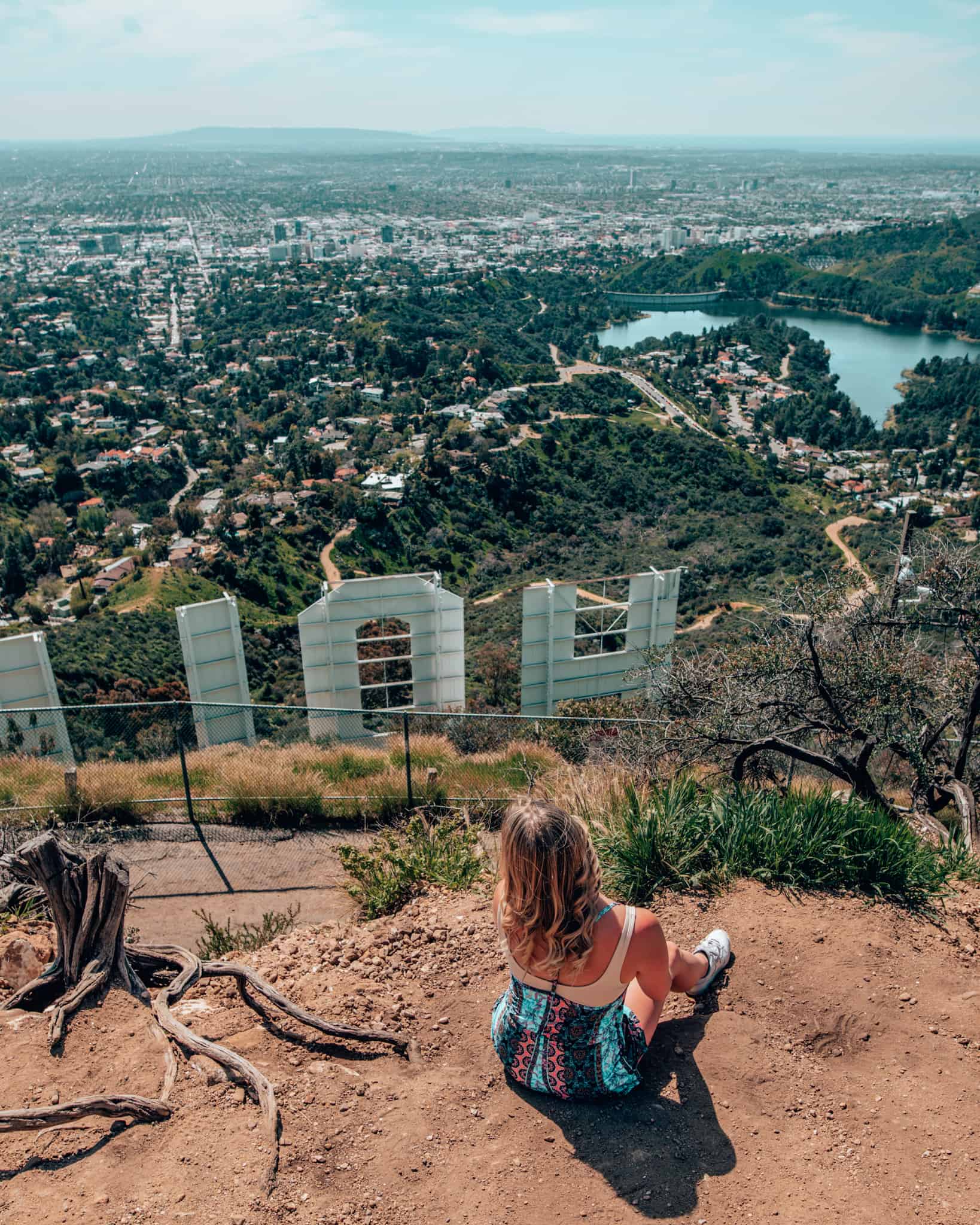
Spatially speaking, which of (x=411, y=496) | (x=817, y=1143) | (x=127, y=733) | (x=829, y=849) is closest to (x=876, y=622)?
(x=829, y=849)

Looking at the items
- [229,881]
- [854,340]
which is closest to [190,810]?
[229,881]

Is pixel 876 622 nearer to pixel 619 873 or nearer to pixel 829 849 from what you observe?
pixel 829 849

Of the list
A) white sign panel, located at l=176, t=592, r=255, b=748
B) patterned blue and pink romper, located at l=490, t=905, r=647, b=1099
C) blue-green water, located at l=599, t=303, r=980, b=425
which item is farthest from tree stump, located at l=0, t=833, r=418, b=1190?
blue-green water, located at l=599, t=303, r=980, b=425

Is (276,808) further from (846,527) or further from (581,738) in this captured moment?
(846,527)

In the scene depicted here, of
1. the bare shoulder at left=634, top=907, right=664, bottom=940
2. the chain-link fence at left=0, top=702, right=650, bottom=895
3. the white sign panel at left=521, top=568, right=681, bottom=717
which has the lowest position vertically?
the white sign panel at left=521, top=568, right=681, bottom=717

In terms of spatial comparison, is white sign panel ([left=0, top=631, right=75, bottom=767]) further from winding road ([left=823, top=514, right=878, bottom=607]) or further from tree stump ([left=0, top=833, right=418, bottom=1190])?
winding road ([left=823, top=514, right=878, bottom=607])

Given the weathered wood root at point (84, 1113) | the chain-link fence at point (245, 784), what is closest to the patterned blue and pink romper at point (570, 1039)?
the weathered wood root at point (84, 1113)

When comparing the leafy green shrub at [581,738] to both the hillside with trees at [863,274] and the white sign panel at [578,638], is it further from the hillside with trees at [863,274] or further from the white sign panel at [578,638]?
the hillside with trees at [863,274]
